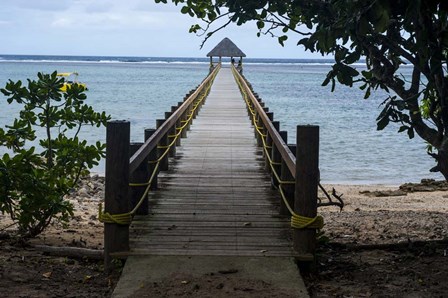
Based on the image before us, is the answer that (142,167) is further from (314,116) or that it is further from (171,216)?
(314,116)

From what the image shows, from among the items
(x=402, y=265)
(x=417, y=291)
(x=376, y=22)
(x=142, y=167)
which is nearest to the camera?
(x=376, y=22)

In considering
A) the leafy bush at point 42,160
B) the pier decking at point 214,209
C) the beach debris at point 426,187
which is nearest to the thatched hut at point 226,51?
the beach debris at point 426,187

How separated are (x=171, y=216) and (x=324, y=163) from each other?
866 inches

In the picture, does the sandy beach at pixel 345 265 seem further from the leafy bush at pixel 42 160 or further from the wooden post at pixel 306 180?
the leafy bush at pixel 42 160

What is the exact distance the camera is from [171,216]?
286 inches

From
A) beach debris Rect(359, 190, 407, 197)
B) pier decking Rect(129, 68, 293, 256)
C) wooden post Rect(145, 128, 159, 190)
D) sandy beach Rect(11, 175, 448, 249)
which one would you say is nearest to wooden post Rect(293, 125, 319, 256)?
pier decking Rect(129, 68, 293, 256)

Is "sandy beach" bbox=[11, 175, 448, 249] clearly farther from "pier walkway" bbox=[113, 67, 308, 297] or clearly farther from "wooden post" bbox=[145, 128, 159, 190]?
"pier walkway" bbox=[113, 67, 308, 297]

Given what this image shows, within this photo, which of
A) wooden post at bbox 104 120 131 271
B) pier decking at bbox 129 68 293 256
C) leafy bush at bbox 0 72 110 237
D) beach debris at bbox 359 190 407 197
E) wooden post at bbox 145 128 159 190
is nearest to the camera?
wooden post at bbox 104 120 131 271

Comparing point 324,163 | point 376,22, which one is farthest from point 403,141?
point 376,22

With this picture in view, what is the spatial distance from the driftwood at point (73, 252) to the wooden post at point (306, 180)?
74.1 inches

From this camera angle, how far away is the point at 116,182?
585 centimetres

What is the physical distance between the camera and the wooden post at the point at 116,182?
582 cm

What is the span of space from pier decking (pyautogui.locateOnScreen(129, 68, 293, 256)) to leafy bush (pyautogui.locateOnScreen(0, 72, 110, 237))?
33.9 inches

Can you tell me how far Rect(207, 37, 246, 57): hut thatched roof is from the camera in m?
49.4
